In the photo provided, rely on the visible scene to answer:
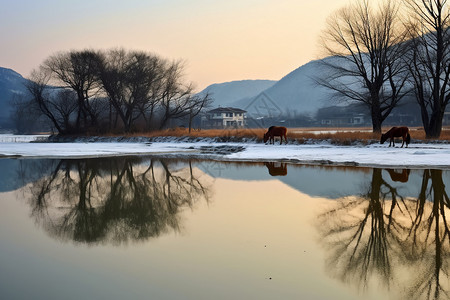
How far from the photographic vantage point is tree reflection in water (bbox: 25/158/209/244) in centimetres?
811

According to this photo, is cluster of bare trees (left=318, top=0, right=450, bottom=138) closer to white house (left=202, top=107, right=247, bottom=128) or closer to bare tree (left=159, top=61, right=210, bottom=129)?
bare tree (left=159, top=61, right=210, bottom=129)

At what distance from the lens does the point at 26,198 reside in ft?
39.7

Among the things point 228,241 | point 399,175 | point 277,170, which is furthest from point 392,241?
point 277,170

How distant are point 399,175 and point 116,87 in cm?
4725

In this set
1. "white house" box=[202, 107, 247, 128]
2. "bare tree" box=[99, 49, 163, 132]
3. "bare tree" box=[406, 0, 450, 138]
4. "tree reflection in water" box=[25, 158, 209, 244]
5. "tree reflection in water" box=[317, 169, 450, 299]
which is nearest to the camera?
"tree reflection in water" box=[317, 169, 450, 299]

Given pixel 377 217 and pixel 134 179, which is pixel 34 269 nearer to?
pixel 377 217

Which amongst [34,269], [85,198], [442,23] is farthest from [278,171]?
[442,23]

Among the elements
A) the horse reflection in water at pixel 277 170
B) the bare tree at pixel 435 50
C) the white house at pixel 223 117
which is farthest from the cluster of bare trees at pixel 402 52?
the white house at pixel 223 117

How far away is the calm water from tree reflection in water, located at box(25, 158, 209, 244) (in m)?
0.04

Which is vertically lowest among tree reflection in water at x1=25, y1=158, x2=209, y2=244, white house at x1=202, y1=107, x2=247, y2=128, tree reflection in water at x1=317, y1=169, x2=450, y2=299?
tree reflection in water at x1=317, y1=169, x2=450, y2=299

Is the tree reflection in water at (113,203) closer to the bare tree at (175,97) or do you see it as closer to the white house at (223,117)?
the bare tree at (175,97)

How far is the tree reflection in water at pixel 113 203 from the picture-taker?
8109 millimetres

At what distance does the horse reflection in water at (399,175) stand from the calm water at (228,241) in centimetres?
86

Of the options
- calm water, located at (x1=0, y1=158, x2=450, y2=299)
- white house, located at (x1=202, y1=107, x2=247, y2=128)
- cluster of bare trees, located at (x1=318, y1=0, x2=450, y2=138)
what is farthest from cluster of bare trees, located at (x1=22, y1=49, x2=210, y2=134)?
white house, located at (x1=202, y1=107, x2=247, y2=128)
